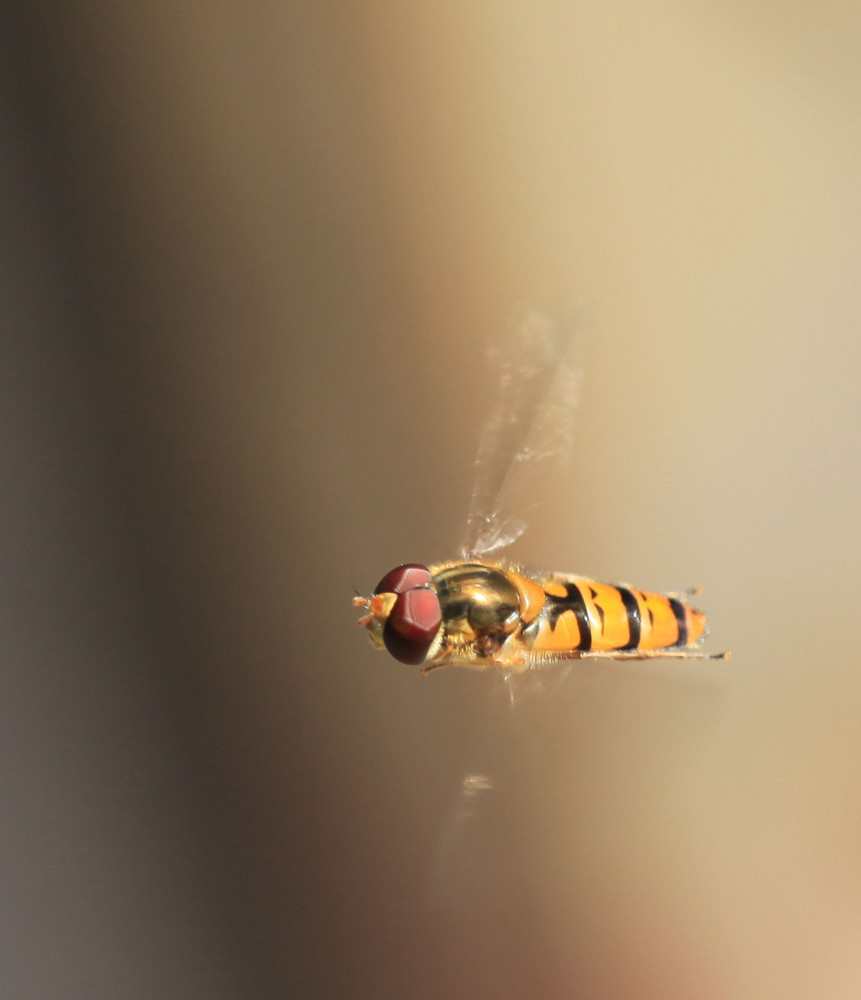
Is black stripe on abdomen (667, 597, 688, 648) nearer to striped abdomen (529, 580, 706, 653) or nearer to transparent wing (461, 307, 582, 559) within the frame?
striped abdomen (529, 580, 706, 653)

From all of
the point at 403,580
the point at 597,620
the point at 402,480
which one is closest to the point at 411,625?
the point at 403,580

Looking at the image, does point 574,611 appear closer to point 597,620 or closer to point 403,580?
point 597,620

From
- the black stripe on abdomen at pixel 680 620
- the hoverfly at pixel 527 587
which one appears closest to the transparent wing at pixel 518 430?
the hoverfly at pixel 527 587

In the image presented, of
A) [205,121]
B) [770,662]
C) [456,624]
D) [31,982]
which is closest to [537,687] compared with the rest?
[456,624]

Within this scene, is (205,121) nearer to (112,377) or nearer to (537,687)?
(112,377)

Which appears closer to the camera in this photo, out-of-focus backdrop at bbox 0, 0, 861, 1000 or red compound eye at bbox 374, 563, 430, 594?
red compound eye at bbox 374, 563, 430, 594

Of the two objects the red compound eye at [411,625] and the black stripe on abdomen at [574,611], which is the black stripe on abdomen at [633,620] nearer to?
the black stripe on abdomen at [574,611]

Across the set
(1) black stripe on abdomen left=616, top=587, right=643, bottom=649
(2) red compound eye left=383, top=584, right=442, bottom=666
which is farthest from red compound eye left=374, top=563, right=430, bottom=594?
(1) black stripe on abdomen left=616, top=587, right=643, bottom=649
